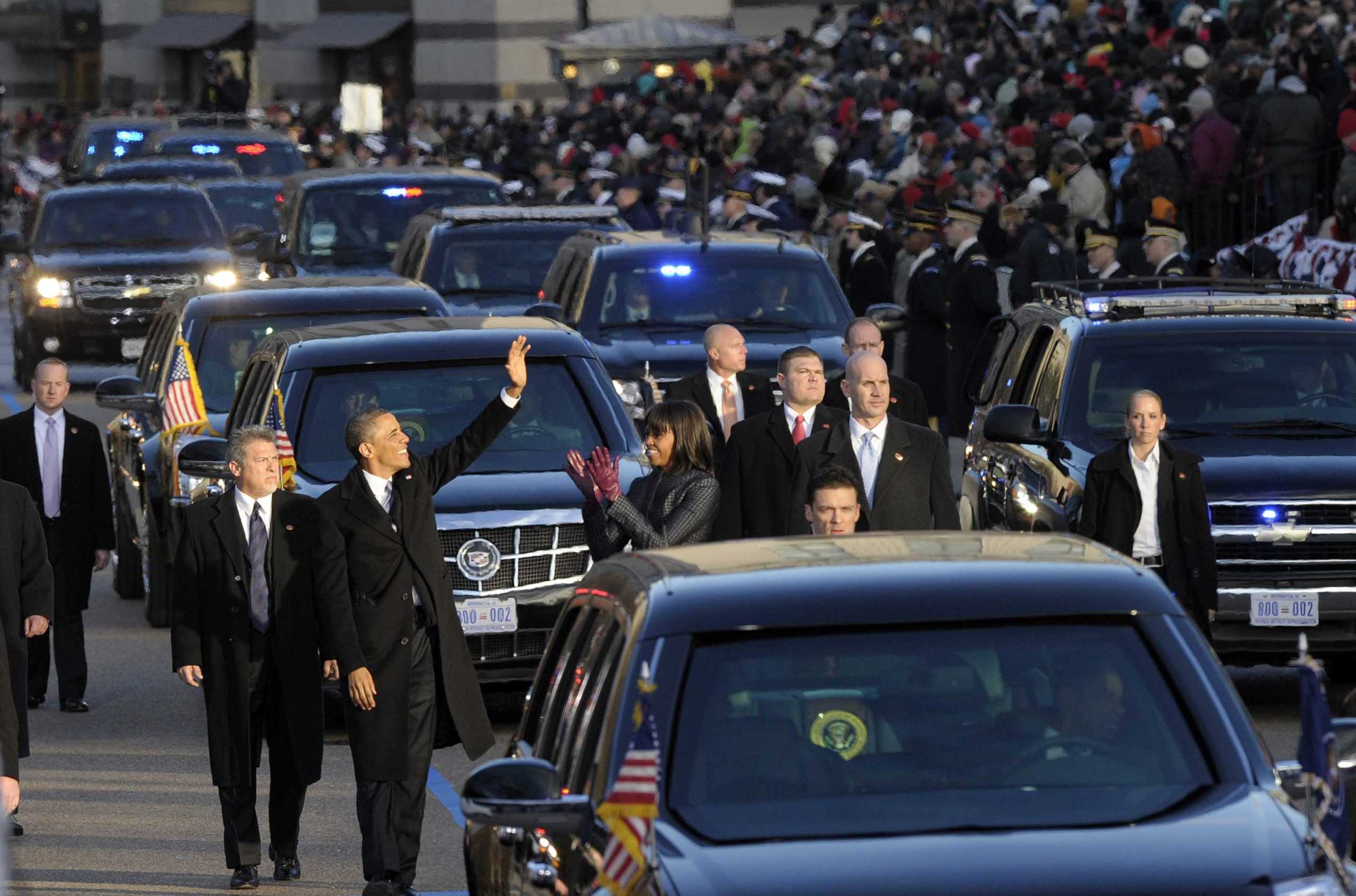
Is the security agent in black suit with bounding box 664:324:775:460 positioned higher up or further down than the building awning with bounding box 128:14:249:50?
higher up

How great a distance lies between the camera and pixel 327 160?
150 feet

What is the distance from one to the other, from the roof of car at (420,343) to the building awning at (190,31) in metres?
65.3

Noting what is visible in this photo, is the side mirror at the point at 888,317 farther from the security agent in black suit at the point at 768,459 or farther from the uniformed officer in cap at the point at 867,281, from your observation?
the security agent in black suit at the point at 768,459

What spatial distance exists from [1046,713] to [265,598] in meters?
4.83

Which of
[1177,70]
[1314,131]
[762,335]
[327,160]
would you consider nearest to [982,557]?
[762,335]

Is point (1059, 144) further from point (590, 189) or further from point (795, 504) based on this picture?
point (795, 504)

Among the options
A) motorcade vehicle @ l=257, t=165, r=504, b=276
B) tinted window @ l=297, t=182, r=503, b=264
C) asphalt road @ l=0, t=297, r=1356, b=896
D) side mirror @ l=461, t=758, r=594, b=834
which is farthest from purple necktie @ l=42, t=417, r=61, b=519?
tinted window @ l=297, t=182, r=503, b=264

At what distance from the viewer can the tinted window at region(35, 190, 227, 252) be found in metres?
28.8

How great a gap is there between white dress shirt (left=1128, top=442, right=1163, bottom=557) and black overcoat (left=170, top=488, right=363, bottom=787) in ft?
12.3

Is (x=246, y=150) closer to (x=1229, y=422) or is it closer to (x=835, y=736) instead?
(x=1229, y=422)

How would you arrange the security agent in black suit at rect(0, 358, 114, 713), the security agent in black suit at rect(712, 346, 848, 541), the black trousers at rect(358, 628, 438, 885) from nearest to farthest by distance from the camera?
1. the black trousers at rect(358, 628, 438, 885)
2. the security agent in black suit at rect(712, 346, 848, 541)
3. the security agent in black suit at rect(0, 358, 114, 713)

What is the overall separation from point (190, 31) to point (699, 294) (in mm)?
61514

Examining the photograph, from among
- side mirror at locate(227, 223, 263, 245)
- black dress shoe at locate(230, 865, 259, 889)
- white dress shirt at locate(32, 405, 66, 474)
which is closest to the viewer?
black dress shoe at locate(230, 865, 259, 889)

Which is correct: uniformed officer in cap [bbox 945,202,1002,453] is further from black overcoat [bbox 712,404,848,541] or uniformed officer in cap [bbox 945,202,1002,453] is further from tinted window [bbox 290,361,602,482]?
black overcoat [bbox 712,404,848,541]
